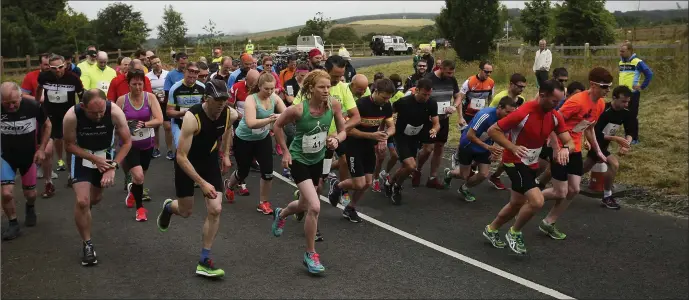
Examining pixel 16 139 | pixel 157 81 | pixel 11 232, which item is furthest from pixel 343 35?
pixel 11 232

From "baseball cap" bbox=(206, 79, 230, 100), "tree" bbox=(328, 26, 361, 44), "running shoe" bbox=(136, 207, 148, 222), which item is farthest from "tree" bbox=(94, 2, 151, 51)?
"baseball cap" bbox=(206, 79, 230, 100)

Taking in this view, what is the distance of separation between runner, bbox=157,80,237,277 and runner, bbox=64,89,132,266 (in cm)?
93

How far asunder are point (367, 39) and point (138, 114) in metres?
59.0

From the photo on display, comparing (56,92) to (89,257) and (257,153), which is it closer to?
(257,153)

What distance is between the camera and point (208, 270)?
5992 mm

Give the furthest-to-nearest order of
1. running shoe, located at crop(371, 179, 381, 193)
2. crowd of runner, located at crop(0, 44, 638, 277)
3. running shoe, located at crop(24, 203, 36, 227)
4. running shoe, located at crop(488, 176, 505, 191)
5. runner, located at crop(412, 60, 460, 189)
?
running shoe, located at crop(488, 176, 505, 191) < running shoe, located at crop(371, 179, 381, 193) < runner, located at crop(412, 60, 460, 189) < running shoe, located at crop(24, 203, 36, 227) < crowd of runner, located at crop(0, 44, 638, 277)

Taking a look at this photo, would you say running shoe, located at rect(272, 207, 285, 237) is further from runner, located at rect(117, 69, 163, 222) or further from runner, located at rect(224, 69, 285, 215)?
runner, located at rect(117, 69, 163, 222)

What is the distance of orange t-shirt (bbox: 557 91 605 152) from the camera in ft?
25.3

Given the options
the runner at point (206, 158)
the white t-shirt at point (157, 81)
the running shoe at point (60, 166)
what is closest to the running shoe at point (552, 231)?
A: the runner at point (206, 158)

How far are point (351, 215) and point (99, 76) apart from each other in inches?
248

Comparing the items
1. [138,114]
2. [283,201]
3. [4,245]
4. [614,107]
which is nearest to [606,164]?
[614,107]

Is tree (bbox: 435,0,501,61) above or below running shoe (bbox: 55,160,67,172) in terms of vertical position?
above

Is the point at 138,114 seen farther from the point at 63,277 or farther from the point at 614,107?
the point at 614,107

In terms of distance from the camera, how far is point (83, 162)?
6484 millimetres
